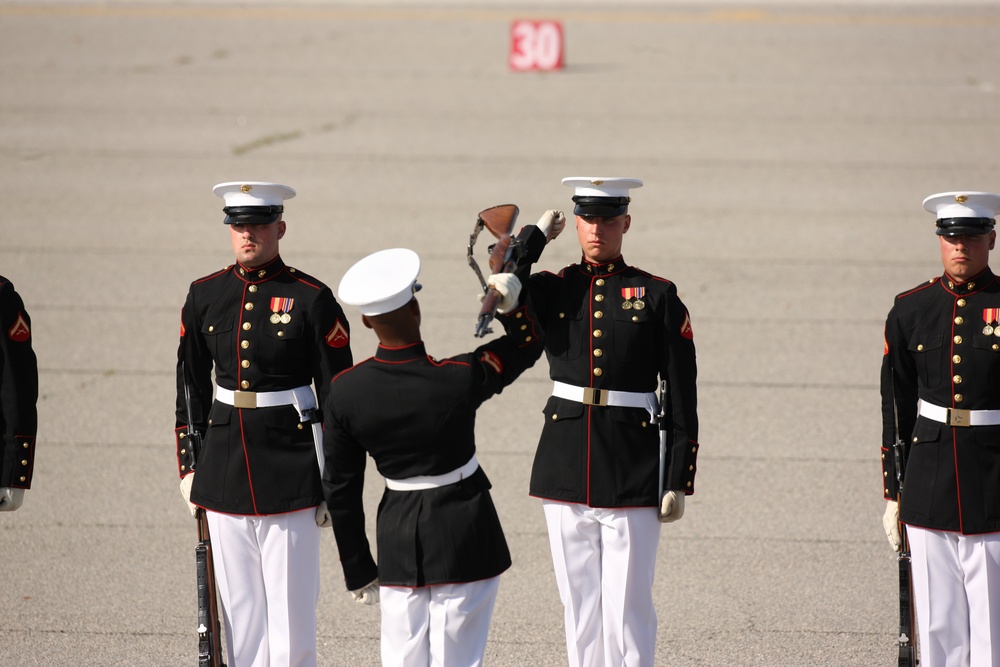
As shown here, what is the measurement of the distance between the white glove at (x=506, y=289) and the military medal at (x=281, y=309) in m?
0.88

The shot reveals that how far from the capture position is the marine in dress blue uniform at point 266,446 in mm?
3990

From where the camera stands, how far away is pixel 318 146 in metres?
12.4

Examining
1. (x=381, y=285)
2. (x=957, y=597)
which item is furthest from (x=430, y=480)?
(x=957, y=597)

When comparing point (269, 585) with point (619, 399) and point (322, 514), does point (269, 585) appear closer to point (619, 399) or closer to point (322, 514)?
point (322, 514)

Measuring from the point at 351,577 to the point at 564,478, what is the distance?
90cm

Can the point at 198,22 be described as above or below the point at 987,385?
above

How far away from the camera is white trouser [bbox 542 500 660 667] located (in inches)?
159

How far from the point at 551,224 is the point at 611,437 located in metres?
0.77

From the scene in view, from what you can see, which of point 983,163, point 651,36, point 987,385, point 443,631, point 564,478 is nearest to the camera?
point 443,631

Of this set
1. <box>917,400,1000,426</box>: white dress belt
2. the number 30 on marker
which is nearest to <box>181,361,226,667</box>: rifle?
<box>917,400,1000,426</box>: white dress belt

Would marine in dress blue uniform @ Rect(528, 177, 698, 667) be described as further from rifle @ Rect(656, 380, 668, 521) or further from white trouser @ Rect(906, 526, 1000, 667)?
white trouser @ Rect(906, 526, 1000, 667)

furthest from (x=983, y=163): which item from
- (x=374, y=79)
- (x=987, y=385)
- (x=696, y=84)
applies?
(x=987, y=385)

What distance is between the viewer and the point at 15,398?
4184 mm

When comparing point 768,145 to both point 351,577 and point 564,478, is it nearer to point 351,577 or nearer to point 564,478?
point 564,478
